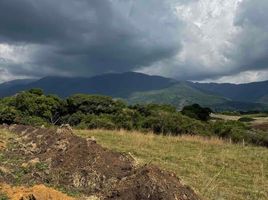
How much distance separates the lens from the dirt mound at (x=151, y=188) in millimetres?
10305

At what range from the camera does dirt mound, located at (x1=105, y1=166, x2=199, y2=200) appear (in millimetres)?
10305

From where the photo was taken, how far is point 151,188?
10.5 metres

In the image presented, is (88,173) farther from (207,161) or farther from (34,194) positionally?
(207,161)

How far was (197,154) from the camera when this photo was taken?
75.8 ft

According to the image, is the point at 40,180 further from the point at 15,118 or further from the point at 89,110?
the point at 89,110

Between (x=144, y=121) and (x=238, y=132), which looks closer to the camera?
(x=238, y=132)

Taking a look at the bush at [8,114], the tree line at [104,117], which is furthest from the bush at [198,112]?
the bush at [8,114]

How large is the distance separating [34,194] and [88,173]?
3.16 m


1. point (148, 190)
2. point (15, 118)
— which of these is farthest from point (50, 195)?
point (15, 118)

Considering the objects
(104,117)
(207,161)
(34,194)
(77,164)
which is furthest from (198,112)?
(34,194)

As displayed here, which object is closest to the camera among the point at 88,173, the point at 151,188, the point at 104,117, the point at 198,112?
the point at 151,188

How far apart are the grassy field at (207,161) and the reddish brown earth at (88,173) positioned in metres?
1.90

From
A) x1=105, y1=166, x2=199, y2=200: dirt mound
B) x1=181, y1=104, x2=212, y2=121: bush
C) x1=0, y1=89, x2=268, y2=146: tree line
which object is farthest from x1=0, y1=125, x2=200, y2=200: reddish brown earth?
x1=181, y1=104, x2=212, y2=121: bush

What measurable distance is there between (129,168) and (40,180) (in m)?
2.49
